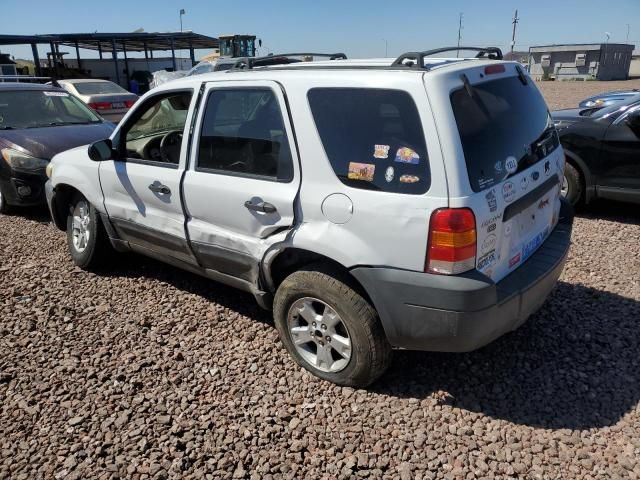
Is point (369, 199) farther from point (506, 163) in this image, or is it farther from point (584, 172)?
point (584, 172)

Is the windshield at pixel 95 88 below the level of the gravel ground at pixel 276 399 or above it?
above

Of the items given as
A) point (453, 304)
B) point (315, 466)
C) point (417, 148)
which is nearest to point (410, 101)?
point (417, 148)

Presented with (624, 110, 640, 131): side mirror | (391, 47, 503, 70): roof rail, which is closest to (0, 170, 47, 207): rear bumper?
(391, 47, 503, 70): roof rail

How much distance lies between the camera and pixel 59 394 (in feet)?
10.1

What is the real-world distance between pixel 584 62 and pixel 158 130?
57.3 meters

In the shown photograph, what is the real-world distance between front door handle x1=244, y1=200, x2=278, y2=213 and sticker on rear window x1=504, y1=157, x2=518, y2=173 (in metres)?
1.28

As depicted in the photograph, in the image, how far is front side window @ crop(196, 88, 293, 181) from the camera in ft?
9.85

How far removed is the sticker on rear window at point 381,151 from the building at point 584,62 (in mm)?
51237

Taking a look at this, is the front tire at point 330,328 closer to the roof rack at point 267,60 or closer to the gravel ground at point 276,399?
the gravel ground at point 276,399

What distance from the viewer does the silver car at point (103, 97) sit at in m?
13.4

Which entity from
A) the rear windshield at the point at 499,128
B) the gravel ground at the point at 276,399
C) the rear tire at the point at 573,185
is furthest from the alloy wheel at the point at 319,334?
the rear tire at the point at 573,185

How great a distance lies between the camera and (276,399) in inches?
118

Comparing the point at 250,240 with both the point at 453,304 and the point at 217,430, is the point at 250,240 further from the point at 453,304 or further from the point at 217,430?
the point at 453,304

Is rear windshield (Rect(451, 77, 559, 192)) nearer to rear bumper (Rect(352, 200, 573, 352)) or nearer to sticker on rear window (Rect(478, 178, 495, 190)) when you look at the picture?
sticker on rear window (Rect(478, 178, 495, 190))
